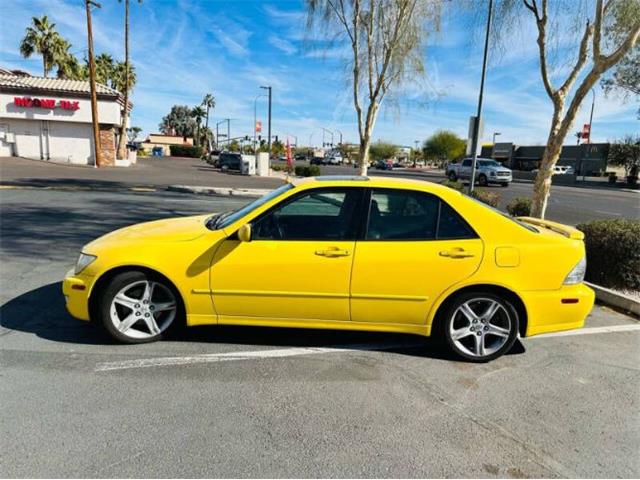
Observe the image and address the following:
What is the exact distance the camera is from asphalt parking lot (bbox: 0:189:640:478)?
238 centimetres

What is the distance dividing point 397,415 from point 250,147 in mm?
72845

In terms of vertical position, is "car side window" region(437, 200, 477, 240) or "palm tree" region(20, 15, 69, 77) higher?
"palm tree" region(20, 15, 69, 77)

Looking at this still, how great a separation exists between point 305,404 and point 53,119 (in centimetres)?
3260

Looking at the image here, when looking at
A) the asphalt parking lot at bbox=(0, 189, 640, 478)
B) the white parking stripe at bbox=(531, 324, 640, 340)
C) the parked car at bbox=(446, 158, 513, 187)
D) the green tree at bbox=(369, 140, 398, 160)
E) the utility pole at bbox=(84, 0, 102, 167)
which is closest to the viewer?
the asphalt parking lot at bbox=(0, 189, 640, 478)

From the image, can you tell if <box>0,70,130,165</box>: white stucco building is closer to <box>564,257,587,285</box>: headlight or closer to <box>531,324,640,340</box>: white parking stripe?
<box>531,324,640,340</box>: white parking stripe

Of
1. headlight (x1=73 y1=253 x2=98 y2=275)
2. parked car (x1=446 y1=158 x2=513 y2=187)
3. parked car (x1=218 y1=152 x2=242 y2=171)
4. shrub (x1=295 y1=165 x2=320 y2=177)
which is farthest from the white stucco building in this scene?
headlight (x1=73 y1=253 x2=98 y2=275)

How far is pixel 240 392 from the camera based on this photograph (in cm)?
304

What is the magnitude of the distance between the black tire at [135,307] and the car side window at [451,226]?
2.31 metres

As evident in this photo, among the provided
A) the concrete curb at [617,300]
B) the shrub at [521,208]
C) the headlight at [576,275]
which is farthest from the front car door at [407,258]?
the shrub at [521,208]

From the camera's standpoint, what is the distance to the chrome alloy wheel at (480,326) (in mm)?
3578

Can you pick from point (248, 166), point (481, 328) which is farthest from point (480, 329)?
point (248, 166)

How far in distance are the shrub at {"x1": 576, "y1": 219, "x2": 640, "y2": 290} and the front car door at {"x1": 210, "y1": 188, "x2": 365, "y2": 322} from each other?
4107 millimetres

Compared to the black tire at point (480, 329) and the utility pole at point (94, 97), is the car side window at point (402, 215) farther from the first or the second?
the utility pole at point (94, 97)

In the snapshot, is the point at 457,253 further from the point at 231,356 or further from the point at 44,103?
the point at 44,103
